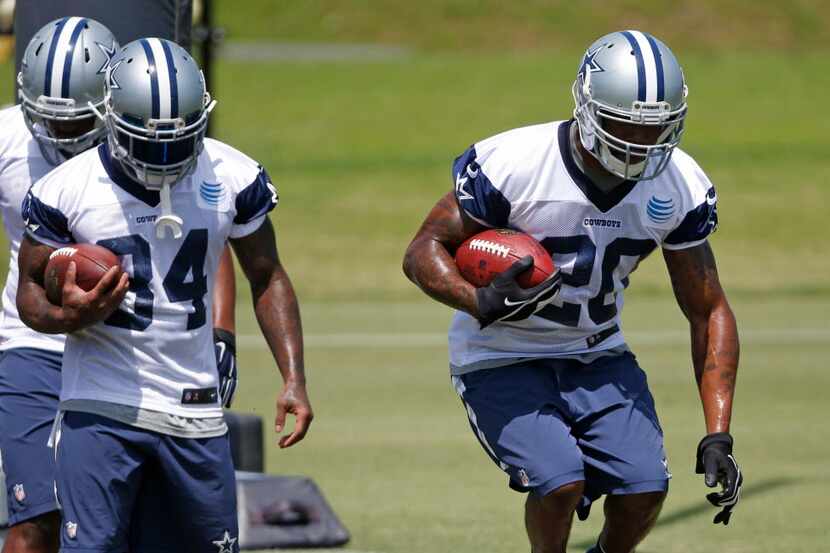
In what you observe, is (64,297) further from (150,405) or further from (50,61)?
(50,61)

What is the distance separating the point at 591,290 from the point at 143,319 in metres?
1.66

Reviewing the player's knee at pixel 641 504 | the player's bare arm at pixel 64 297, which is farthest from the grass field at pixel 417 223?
the player's bare arm at pixel 64 297

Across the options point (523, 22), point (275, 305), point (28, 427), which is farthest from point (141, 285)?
point (523, 22)

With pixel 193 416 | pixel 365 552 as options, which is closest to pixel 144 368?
pixel 193 416

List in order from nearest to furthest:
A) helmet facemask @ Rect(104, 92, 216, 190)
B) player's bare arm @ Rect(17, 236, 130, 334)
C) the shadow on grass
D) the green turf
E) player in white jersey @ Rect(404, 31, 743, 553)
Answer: player's bare arm @ Rect(17, 236, 130, 334), helmet facemask @ Rect(104, 92, 216, 190), player in white jersey @ Rect(404, 31, 743, 553), the shadow on grass, the green turf

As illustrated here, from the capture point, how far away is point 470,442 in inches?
394

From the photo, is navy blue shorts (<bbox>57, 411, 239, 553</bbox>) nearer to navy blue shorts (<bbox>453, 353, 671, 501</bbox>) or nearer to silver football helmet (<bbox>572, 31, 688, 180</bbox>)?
navy blue shorts (<bbox>453, 353, 671, 501</bbox>)

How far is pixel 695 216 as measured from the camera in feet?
18.9

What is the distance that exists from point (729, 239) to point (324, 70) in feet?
58.5

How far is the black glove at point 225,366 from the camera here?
5590mm

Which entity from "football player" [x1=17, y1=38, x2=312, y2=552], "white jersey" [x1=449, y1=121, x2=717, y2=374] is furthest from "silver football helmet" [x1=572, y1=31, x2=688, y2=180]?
"football player" [x1=17, y1=38, x2=312, y2=552]

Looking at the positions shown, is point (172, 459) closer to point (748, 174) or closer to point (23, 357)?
point (23, 357)

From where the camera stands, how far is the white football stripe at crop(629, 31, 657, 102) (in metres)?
5.47

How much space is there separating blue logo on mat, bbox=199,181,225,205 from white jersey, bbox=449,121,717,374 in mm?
941
